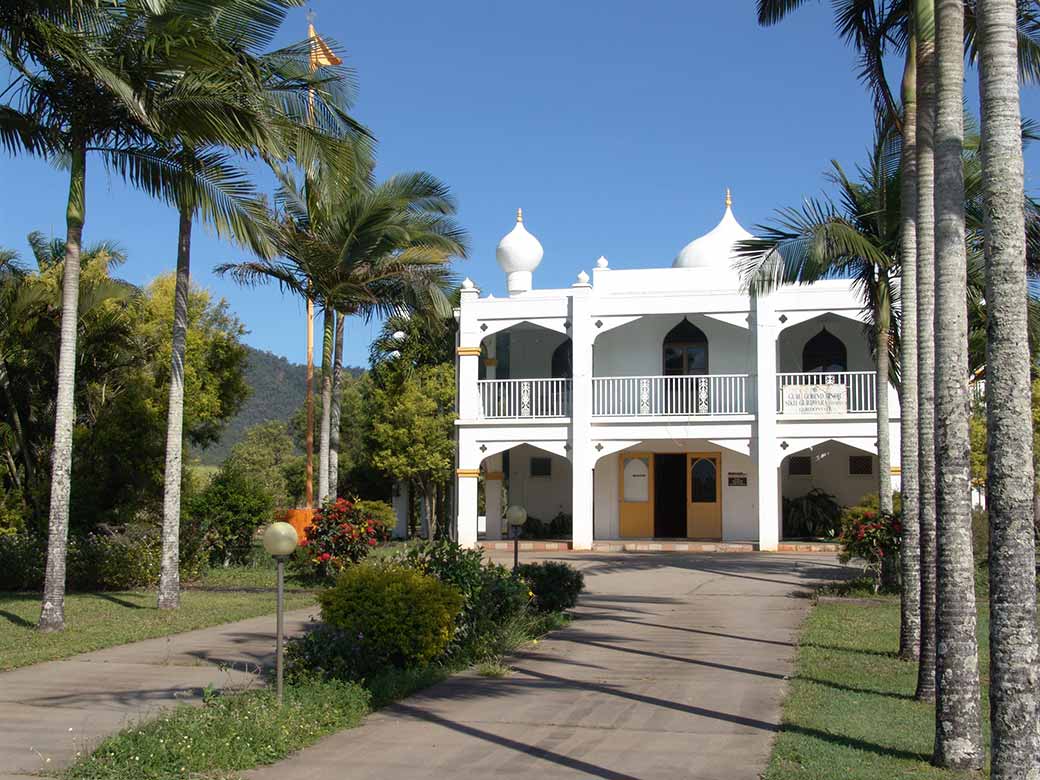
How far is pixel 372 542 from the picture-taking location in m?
18.2

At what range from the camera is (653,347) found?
92.5 ft

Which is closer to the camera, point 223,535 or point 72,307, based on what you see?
point 72,307

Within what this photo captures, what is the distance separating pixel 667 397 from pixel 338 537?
37.0 feet

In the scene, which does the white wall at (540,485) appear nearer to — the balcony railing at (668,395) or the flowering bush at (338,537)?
the balcony railing at (668,395)

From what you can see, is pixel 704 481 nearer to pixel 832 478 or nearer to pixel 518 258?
pixel 832 478

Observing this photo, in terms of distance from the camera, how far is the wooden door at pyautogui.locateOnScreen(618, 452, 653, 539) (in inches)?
1115

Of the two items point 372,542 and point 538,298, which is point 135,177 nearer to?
point 372,542

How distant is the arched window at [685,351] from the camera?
28.1 metres

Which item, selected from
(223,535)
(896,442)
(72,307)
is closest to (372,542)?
(223,535)

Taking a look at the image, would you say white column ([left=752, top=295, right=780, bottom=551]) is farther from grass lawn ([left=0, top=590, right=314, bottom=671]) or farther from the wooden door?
grass lawn ([left=0, top=590, right=314, bottom=671])

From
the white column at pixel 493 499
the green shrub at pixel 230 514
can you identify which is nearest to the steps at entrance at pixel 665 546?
the white column at pixel 493 499

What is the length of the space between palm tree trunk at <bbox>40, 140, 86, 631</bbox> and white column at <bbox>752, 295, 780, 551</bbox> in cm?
1618

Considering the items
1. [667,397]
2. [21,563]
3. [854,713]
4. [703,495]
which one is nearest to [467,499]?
[667,397]

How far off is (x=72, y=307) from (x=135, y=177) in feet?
6.77
